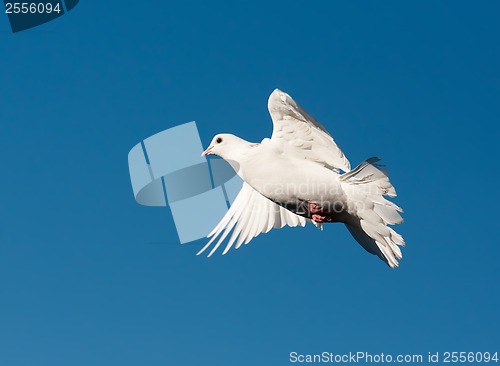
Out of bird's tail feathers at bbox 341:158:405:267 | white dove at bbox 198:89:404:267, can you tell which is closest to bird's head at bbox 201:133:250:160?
white dove at bbox 198:89:404:267

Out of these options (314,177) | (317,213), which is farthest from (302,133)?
(317,213)

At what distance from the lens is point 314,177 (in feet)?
49.5

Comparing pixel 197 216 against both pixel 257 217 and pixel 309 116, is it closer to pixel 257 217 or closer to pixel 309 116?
pixel 257 217

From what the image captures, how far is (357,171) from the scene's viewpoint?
14.6 m

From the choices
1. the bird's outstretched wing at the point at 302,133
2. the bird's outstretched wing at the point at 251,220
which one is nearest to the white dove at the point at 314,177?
the bird's outstretched wing at the point at 302,133

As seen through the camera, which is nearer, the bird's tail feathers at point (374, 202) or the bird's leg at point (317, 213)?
the bird's tail feathers at point (374, 202)

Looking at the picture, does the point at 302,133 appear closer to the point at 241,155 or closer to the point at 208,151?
the point at 241,155

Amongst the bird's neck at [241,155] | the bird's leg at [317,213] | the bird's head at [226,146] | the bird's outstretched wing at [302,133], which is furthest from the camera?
the bird's head at [226,146]

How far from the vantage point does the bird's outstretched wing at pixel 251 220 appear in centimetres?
1742

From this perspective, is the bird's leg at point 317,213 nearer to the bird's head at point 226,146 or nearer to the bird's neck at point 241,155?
the bird's neck at point 241,155

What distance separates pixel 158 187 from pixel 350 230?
168 inches
